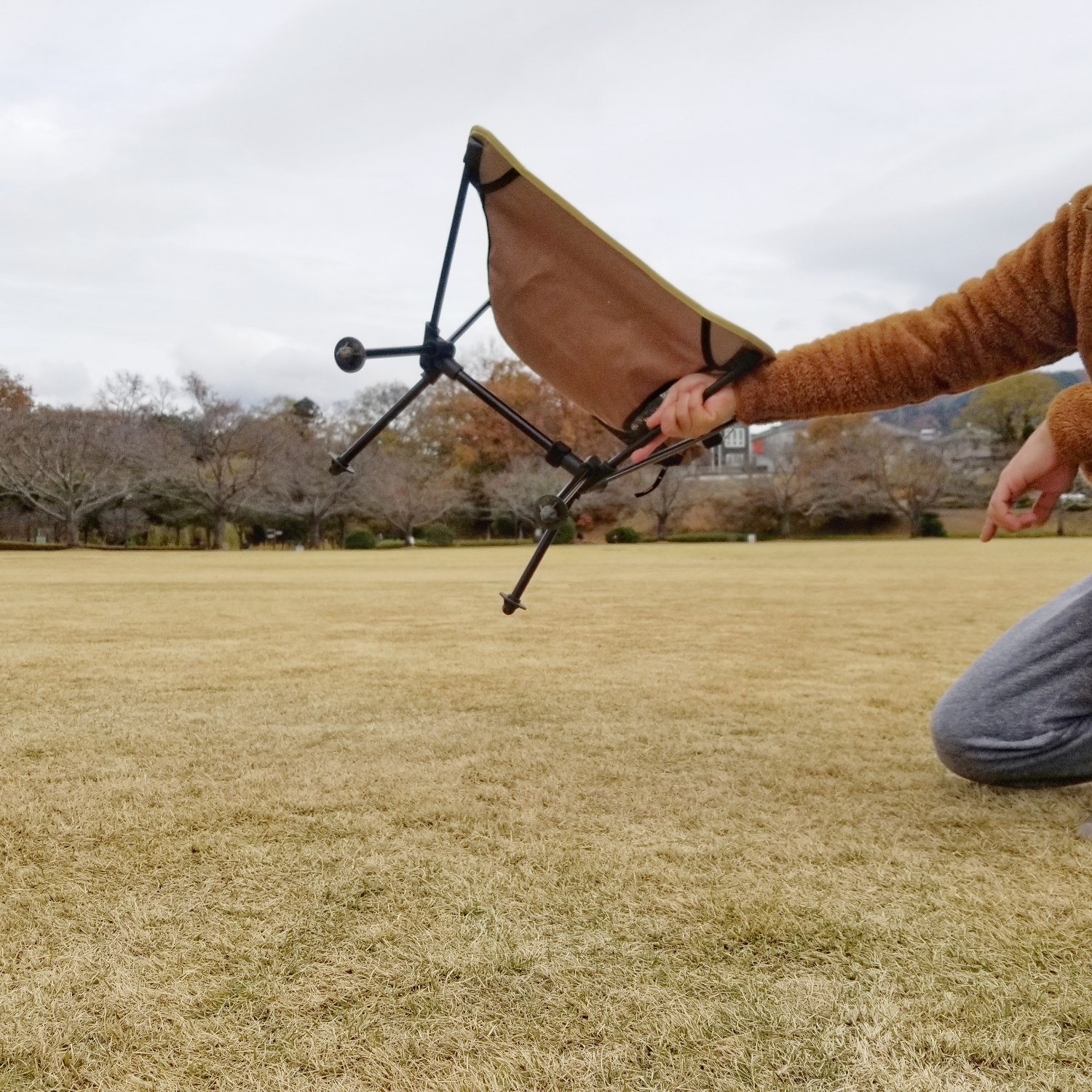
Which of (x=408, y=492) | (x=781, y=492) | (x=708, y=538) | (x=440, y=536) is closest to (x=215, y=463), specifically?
(x=408, y=492)

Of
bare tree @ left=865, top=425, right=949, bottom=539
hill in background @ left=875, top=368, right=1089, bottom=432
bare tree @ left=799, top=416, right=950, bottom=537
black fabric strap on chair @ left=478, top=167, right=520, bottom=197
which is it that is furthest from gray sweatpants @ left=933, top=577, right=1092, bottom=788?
hill in background @ left=875, top=368, right=1089, bottom=432

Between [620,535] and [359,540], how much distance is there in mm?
8793

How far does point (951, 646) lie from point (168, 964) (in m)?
4.38

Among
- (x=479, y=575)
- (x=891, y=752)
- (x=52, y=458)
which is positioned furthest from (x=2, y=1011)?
(x=52, y=458)

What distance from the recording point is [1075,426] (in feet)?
4.91

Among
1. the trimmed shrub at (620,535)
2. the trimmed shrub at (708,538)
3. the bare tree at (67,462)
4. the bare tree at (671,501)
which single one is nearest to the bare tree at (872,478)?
the bare tree at (671,501)

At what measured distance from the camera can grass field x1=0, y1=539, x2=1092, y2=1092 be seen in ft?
3.27

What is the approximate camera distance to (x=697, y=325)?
1817mm

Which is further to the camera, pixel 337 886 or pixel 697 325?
pixel 697 325

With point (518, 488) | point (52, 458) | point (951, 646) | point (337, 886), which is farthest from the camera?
point (518, 488)

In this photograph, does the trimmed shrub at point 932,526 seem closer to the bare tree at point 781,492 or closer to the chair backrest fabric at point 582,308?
the bare tree at point 781,492

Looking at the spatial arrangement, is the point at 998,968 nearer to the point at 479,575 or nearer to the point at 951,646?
the point at 951,646

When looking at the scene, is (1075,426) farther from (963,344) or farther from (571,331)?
(571,331)

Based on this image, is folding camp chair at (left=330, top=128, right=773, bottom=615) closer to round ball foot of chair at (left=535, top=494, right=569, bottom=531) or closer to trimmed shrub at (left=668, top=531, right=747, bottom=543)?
round ball foot of chair at (left=535, top=494, right=569, bottom=531)
